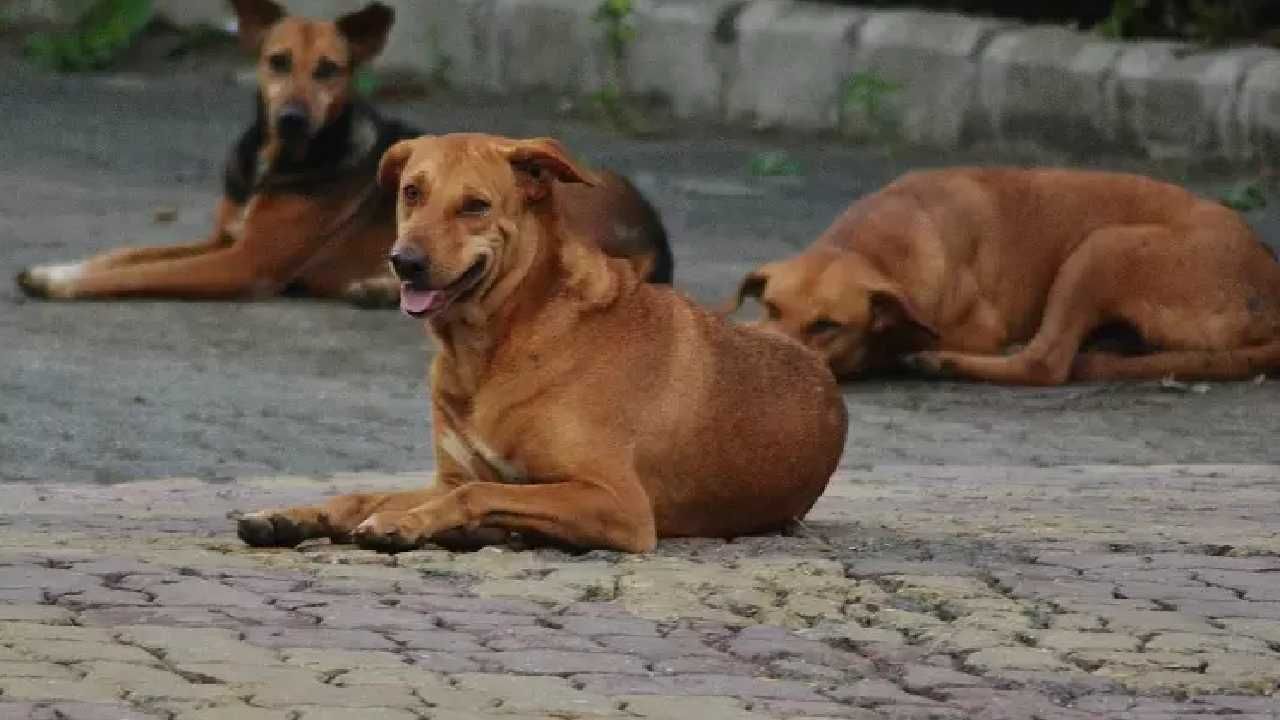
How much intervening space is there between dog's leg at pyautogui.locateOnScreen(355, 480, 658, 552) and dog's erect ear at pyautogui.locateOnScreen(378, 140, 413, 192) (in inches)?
33.4

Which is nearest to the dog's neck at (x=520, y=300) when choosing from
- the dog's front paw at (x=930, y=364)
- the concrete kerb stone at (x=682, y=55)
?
the dog's front paw at (x=930, y=364)

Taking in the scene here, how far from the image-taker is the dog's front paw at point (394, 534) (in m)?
6.12

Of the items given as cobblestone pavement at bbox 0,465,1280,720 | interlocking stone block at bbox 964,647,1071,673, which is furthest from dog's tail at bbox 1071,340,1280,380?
interlocking stone block at bbox 964,647,1071,673

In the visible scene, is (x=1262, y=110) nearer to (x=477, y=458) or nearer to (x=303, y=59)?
(x=303, y=59)

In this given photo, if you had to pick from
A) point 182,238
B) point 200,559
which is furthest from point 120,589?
point 182,238

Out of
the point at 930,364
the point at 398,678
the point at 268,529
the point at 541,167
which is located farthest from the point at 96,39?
the point at 398,678

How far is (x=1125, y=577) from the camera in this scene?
243 inches

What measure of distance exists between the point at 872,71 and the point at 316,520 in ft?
33.9

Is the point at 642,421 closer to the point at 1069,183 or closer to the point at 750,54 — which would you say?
the point at 1069,183

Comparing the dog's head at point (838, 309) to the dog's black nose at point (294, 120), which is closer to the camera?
the dog's head at point (838, 309)

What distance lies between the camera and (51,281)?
464 inches

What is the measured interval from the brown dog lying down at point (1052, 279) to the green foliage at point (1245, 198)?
2612mm

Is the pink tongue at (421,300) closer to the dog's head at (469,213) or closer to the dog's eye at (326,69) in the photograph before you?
the dog's head at (469,213)

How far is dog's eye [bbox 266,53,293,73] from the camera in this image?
40.0ft
